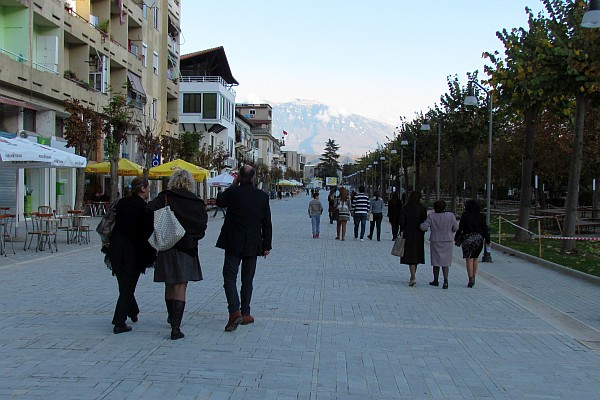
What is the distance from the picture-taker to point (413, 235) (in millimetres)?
11797

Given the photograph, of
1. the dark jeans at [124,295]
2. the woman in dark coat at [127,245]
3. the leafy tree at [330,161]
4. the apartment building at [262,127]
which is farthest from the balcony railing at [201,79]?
the leafy tree at [330,161]

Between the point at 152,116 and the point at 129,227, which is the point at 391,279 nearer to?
the point at 129,227

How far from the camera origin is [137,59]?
39906mm

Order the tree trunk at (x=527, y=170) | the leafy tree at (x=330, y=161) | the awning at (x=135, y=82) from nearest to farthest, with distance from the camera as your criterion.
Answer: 1. the tree trunk at (x=527, y=170)
2. the awning at (x=135, y=82)
3. the leafy tree at (x=330, y=161)

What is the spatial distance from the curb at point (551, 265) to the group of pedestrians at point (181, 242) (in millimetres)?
8242

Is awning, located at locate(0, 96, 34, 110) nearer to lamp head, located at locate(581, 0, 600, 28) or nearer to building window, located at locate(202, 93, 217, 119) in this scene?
lamp head, located at locate(581, 0, 600, 28)

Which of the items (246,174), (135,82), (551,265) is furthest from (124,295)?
(135,82)

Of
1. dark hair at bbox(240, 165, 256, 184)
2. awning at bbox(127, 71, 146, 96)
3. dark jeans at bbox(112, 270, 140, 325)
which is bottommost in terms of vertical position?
dark jeans at bbox(112, 270, 140, 325)

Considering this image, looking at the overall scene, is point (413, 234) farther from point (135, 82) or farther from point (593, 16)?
point (135, 82)

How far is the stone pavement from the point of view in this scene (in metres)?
5.39

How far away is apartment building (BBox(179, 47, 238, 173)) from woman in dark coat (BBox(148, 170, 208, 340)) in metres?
51.7

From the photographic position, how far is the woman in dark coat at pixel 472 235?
1167 cm

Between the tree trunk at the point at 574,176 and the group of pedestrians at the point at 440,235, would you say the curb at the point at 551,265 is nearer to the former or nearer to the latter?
the tree trunk at the point at 574,176

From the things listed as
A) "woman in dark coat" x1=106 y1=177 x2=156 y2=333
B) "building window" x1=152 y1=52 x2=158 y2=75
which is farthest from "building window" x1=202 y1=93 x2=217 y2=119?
"woman in dark coat" x1=106 y1=177 x2=156 y2=333
